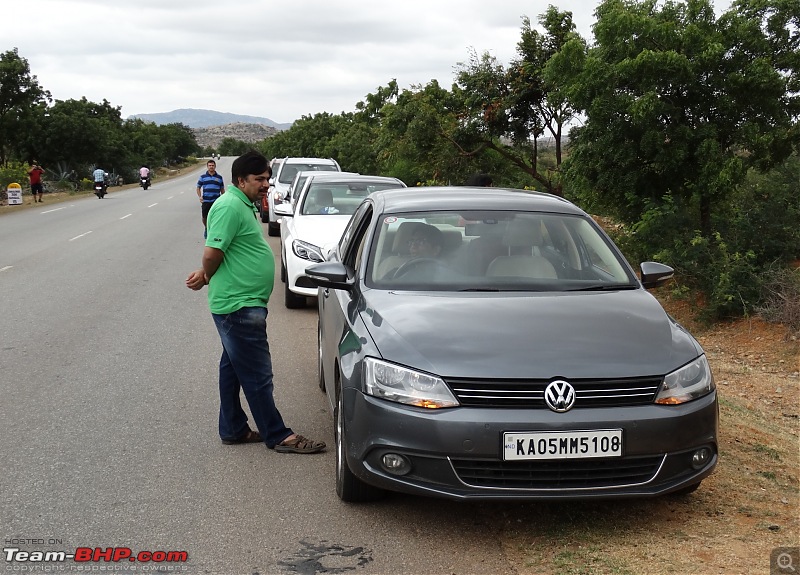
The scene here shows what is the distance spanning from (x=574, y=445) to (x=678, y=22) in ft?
29.7

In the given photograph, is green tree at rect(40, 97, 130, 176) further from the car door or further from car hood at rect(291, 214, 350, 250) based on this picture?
the car door

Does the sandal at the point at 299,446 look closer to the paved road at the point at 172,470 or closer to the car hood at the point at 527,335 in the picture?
the paved road at the point at 172,470

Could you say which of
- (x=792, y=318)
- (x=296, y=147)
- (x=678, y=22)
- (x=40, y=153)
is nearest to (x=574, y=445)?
(x=792, y=318)

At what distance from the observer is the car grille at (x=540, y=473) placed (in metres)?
4.39

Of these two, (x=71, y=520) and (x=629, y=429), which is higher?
(x=629, y=429)

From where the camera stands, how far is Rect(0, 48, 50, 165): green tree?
2007 inches

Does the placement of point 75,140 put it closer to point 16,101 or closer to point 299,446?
point 16,101

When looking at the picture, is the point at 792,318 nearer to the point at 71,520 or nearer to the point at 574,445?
the point at 574,445

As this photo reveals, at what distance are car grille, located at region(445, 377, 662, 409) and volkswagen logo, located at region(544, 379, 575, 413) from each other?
21 mm

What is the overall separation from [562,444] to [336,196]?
9208 mm

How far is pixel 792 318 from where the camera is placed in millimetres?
9531

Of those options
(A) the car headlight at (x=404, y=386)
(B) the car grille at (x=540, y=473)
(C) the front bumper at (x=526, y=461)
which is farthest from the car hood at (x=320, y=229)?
(B) the car grille at (x=540, y=473)

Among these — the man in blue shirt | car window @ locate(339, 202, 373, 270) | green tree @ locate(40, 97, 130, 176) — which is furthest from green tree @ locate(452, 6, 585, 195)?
green tree @ locate(40, 97, 130, 176)

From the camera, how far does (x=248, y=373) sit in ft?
19.4
